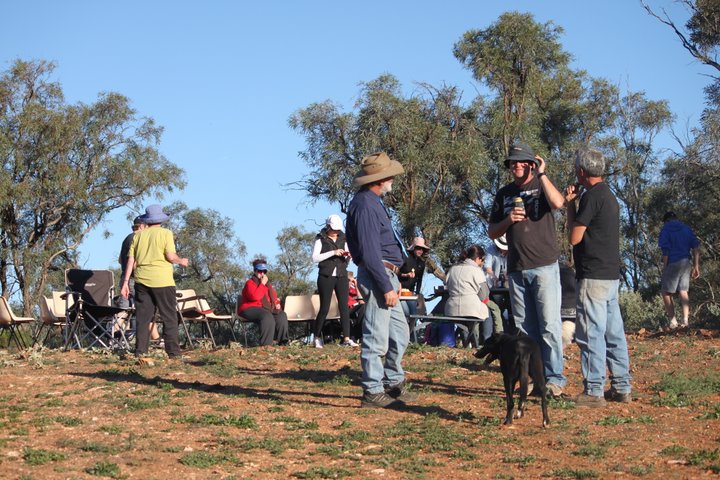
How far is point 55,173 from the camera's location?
3170 cm

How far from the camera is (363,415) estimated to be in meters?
8.03

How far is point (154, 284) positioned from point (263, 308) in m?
3.37

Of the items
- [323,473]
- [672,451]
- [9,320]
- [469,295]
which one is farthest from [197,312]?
[672,451]

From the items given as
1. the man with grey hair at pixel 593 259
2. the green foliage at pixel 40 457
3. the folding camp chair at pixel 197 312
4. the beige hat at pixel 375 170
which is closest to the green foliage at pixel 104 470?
the green foliage at pixel 40 457

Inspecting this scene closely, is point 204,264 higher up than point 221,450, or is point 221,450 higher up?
point 204,264

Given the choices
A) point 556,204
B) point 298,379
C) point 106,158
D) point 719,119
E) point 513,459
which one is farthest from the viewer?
point 106,158

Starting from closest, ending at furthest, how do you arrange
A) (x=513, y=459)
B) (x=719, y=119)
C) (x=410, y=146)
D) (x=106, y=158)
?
1. (x=513, y=459)
2. (x=719, y=119)
3. (x=410, y=146)
4. (x=106, y=158)

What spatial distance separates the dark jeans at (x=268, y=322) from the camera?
14.7 m

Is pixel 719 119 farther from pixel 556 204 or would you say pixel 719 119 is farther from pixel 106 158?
pixel 556 204

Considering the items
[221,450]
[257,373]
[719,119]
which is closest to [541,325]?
[221,450]

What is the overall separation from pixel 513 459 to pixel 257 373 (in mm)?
4501

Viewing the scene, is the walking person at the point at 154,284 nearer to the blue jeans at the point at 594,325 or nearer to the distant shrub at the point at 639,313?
the blue jeans at the point at 594,325

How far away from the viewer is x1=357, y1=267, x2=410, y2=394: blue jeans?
8062 mm

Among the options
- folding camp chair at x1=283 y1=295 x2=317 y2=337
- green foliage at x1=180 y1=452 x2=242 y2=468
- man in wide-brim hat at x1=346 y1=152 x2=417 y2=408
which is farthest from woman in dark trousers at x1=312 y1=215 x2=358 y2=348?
green foliage at x1=180 y1=452 x2=242 y2=468
